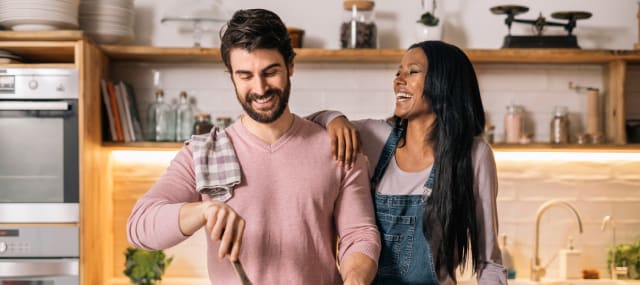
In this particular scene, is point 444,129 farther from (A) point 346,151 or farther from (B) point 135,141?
(B) point 135,141

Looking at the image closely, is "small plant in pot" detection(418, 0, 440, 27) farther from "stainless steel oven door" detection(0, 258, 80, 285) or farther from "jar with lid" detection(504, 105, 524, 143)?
"stainless steel oven door" detection(0, 258, 80, 285)

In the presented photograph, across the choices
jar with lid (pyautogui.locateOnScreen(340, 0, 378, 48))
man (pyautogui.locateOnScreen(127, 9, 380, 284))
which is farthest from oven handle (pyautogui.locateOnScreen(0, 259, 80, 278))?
man (pyautogui.locateOnScreen(127, 9, 380, 284))

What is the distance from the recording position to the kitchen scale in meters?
3.90

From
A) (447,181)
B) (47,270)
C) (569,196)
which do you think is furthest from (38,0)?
(569,196)

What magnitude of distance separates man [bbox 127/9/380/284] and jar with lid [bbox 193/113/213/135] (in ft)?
5.69

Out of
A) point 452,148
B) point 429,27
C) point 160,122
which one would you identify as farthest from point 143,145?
point 452,148

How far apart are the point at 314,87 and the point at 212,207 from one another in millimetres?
2458

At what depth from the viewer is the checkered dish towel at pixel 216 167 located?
2.07m

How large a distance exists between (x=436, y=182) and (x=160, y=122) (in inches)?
77.5

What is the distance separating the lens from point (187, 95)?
416cm

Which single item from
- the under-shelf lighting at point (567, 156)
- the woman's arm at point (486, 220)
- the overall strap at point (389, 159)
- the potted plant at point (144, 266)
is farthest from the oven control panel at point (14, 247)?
the under-shelf lighting at point (567, 156)

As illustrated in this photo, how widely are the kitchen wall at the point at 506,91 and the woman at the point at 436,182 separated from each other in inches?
67.8

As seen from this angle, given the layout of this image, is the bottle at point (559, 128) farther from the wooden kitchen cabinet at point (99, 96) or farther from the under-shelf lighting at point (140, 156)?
the under-shelf lighting at point (140, 156)

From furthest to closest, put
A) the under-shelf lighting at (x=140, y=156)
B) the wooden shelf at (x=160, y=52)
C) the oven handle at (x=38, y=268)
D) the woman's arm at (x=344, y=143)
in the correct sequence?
the under-shelf lighting at (x=140, y=156) → the wooden shelf at (x=160, y=52) → the oven handle at (x=38, y=268) → the woman's arm at (x=344, y=143)
